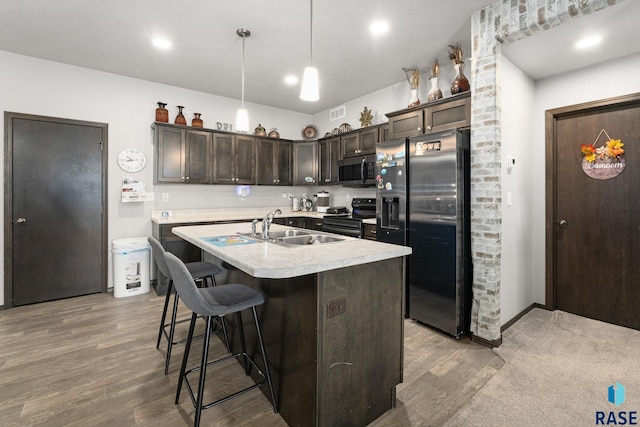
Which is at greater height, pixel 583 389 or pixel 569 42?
pixel 569 42

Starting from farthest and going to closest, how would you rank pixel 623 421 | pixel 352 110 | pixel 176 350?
pixel 352 110 → pixel 176 350 → pixel 623 421

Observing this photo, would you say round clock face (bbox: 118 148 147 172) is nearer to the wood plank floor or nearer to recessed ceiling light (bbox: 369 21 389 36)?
the wood plank floor

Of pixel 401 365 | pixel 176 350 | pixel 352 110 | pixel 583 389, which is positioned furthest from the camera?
pixel 352 110

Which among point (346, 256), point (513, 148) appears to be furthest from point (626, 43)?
point (346, 256)

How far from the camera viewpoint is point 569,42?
260cm

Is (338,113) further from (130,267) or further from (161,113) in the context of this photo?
(130,267)

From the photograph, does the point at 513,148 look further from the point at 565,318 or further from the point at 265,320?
the point at 265,320

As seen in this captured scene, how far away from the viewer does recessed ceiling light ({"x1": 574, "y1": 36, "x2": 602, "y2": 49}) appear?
8.33ft

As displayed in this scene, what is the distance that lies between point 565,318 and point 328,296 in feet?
10.2

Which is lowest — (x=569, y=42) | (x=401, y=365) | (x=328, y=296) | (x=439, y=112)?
(x=401, y=365)

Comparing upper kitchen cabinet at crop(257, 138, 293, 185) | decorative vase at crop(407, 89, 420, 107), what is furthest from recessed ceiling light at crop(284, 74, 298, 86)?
decorative vase at crop(407, 89, 420, 107)

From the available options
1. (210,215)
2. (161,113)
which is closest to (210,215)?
(210,215)

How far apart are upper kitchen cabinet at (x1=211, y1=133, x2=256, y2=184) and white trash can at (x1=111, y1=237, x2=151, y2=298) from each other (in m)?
1.37

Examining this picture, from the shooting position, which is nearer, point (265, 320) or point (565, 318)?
point (265, 320)
